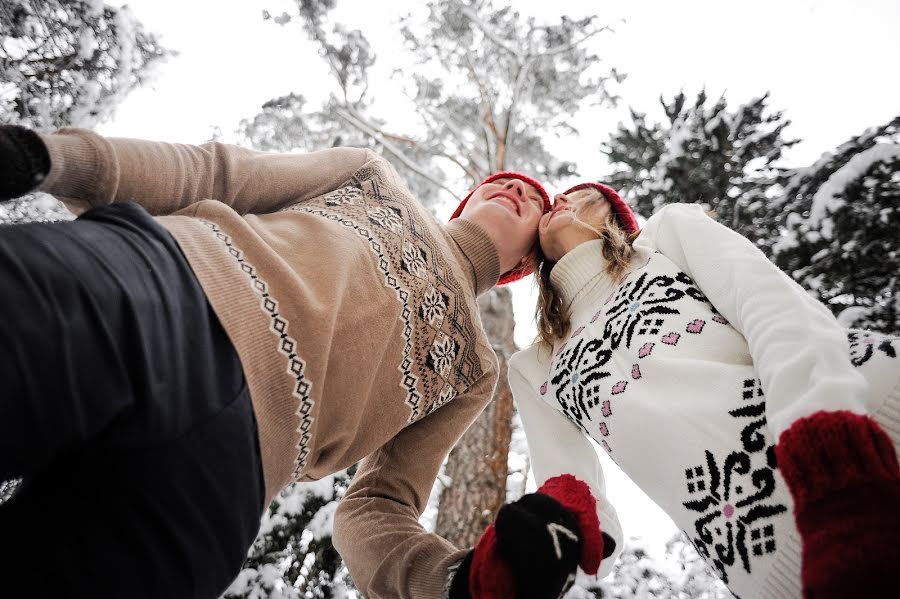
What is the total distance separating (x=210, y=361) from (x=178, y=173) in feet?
2.44

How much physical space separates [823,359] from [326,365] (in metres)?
1.17

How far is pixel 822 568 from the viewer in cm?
67

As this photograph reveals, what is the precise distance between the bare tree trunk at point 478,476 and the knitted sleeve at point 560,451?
52.8 inches

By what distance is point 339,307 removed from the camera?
127cm

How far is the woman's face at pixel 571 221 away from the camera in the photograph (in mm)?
2098

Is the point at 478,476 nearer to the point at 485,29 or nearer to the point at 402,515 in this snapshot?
the point at 402,515

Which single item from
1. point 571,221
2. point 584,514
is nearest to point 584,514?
point 584,514

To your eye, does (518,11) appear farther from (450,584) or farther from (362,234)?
(450,584)

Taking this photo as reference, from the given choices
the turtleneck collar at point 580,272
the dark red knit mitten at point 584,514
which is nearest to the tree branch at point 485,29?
the turtleneck collar at point 580,272

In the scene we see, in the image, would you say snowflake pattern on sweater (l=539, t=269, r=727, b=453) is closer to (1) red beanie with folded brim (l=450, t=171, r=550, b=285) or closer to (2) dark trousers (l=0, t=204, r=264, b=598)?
(1) red beanie with folded brim (l=450, t=171, r=550, b=285)

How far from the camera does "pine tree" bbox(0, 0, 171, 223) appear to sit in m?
2.78

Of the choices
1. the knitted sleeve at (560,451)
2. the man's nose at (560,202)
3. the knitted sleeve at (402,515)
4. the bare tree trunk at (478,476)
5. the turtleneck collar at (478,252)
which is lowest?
the bare tree trunk at (478,476)

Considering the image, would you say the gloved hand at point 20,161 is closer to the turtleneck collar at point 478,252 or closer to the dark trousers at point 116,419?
the dark trousers at point 116,419

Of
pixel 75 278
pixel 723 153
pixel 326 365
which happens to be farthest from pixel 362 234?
pixel 723 153
